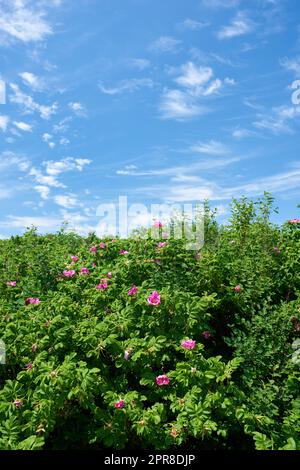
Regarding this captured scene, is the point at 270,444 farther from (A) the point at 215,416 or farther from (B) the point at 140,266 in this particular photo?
(B) the point at 140,266

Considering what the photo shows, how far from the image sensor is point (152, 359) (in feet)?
12.5

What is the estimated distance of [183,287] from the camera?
16.4 ft

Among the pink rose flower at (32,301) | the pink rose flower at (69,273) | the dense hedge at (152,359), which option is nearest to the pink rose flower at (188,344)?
the dense hedge at (152,359)

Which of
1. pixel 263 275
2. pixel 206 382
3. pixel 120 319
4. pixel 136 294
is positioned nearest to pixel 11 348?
pixel 120 319

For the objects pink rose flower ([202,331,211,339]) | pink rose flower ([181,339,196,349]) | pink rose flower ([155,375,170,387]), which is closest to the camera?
pink rose flower ([155,375,170,387])

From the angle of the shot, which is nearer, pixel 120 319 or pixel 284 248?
pixel 120 319

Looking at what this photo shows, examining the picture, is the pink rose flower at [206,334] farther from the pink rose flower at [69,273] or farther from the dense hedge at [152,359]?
the pink rose flower at [69,273]

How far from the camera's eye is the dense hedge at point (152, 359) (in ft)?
11.0

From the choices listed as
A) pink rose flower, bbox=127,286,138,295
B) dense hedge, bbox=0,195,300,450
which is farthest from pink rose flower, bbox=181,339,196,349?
pink rose flower, bbox=127,286,138,295

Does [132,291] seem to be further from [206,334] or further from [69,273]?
[69,273]

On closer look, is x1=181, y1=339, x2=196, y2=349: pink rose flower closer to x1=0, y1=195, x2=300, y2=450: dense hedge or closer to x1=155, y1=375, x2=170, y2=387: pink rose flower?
x1=0, y1=195, x2=300, y2=450: dense hedge

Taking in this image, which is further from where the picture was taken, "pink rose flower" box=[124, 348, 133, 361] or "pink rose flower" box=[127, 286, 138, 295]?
"pink rose flower" box=[127, 286, 138, 295]

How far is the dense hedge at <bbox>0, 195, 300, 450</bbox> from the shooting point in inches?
132
